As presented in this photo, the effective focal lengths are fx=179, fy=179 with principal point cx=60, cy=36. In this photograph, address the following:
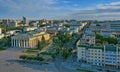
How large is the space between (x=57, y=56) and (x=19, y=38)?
7279 millimetres

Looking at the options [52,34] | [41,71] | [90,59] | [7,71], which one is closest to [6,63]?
[7,71]

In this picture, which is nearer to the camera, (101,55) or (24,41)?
(101,55)

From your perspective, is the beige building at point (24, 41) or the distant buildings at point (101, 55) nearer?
the distant buildings at point (101, 55)

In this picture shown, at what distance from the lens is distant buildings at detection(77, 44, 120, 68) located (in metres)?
13.2

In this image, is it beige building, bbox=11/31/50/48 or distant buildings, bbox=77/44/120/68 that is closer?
distant buildings, bbox=77/44/120/68

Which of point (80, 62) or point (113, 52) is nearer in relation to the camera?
point (113, 52)

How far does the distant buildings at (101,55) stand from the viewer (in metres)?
13.2

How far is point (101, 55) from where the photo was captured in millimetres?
13680

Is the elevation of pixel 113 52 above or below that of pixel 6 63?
above

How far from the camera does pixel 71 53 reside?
1752 centimetres

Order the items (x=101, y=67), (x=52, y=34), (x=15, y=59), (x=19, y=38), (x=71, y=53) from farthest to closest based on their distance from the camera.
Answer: (x=52, y=34) → (x=19, y=38) → (x=71, y=53) → (x=15, y=59) → (x=101, y=67)

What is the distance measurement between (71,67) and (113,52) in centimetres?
332

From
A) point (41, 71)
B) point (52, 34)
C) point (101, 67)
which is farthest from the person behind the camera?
point (52, 34)

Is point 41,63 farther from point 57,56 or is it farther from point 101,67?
point 101,67
